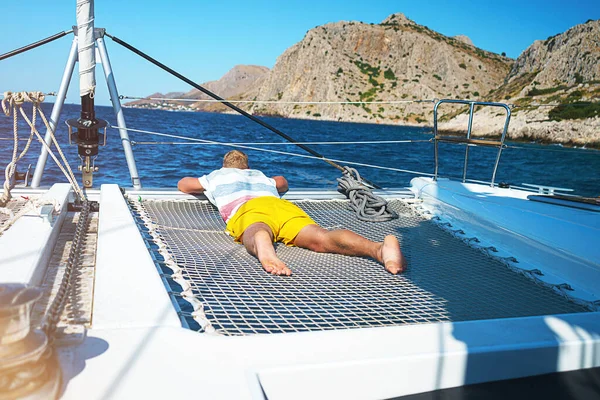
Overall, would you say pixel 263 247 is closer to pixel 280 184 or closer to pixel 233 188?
pixel 233 188

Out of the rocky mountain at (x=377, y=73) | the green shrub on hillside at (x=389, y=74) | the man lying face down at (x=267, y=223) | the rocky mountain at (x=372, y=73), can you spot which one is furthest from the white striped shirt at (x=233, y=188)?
the green shrub on hillside at (x=389, y=74)

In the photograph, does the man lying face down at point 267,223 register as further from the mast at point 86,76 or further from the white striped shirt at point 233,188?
the mast at point 86,76

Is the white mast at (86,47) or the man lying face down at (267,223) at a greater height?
the white mast at (86,47)

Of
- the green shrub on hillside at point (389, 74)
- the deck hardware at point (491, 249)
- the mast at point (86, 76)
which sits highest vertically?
the green shrub on hillside at point (389, 74)

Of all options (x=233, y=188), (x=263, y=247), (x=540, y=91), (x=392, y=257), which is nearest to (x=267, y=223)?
(x=263, y=247)

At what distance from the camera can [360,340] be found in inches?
56.9

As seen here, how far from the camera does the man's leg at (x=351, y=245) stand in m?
2.57

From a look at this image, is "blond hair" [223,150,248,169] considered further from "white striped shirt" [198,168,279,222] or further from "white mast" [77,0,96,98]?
"white mast" [77,0,96,98]

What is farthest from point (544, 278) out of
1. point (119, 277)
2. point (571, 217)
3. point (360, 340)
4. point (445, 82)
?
point (445, 82)

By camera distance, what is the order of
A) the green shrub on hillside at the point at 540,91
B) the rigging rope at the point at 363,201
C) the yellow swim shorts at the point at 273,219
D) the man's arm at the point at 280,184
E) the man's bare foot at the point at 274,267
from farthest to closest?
the green shrub on hillside at the point at 540,91 → the man's arm at the point at 280,184 → the rigging rope at the point at 363,201 → the yellow swim shorts at the point at 273,219 → the man's bare foot at the point at 274,267

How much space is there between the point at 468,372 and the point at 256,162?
1386 cm

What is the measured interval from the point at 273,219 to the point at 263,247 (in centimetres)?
47

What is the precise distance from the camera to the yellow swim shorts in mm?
3010

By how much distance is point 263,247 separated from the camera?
2.58 metres
